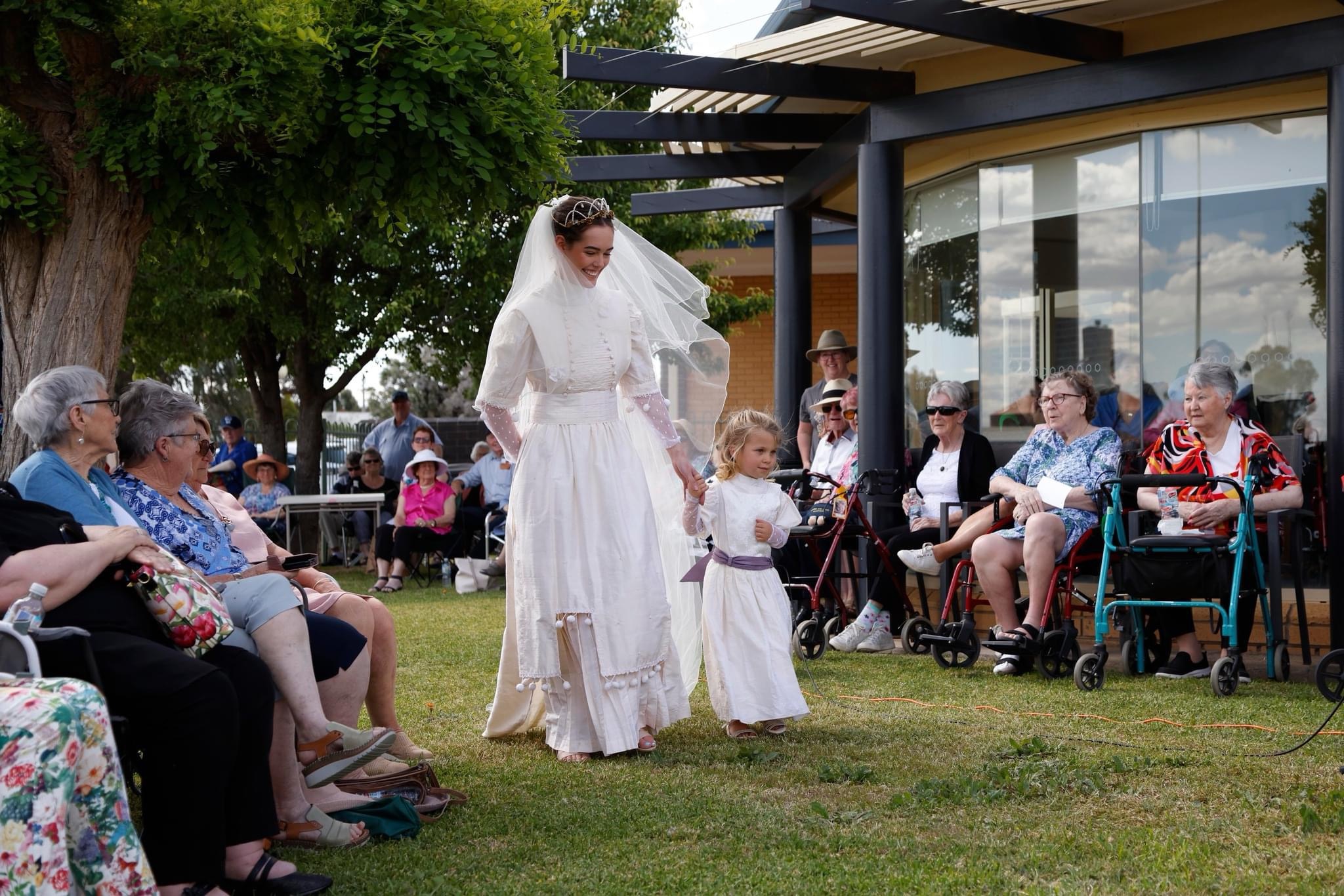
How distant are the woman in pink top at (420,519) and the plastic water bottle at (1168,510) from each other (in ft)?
25.3

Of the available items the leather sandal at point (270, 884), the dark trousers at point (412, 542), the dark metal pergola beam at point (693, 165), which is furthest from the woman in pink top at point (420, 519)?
the leather sandal at point (270, 884)

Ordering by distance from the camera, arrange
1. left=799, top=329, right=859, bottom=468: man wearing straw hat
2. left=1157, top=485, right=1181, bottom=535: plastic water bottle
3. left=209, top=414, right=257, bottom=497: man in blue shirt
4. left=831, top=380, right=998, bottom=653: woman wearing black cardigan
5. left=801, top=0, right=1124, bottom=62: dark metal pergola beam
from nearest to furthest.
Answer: left=1157, top=485, right=1181, bottom=535: plastic water bottle, left=801, top=0, right=1124, bottom=62: dark metal pergola beam, left=831, top=380, right=998, bottom=653: woman wearing black cardigan, left=799, top=329, right=859, bottom=468: man wearing straw hat, left=209, top=414, right=257, bottom=497: man in blue shirt

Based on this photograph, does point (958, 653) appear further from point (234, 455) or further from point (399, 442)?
point (234, 455)

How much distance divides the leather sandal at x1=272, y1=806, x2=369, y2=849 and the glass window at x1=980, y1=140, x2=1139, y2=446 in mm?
7093

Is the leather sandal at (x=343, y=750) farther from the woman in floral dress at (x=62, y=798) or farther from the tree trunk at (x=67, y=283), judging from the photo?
the tree trunk at (x=67, y=283)

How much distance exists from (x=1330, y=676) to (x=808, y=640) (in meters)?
2.68

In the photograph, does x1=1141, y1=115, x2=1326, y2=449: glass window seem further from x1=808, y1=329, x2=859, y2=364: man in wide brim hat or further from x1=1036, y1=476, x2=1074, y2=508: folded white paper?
x1=1036, y1=476, x2=1074, y2=508: folded white paper

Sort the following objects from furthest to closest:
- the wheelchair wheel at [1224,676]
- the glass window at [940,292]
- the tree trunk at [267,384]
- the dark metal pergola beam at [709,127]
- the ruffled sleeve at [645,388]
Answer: the tree trunk at [267,384]
the glass window at [940,292]
the dark metal pergola beam at [709,127]
the wheelchair wheel at [1224,676]
the ruffled sleeve at [645,388]

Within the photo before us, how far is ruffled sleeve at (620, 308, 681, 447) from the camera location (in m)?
5.45

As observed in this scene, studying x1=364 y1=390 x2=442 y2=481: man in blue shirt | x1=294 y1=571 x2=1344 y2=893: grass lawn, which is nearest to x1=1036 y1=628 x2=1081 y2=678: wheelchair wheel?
x1=294 y1=571 x2=1344 y2=893: grass lawn

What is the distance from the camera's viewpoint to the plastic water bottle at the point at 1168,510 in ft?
21.5

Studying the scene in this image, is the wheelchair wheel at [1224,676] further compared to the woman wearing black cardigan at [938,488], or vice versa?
the woman wearing black cardigan at [938,488]

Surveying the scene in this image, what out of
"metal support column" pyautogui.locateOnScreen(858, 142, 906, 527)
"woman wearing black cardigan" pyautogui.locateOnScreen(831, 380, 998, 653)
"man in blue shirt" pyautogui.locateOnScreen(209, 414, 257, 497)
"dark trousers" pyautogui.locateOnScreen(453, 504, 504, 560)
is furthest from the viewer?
"man in blue shirt" pyautogui.locateOnScreen(209, 414, 257, 497)

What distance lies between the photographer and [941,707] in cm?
589
